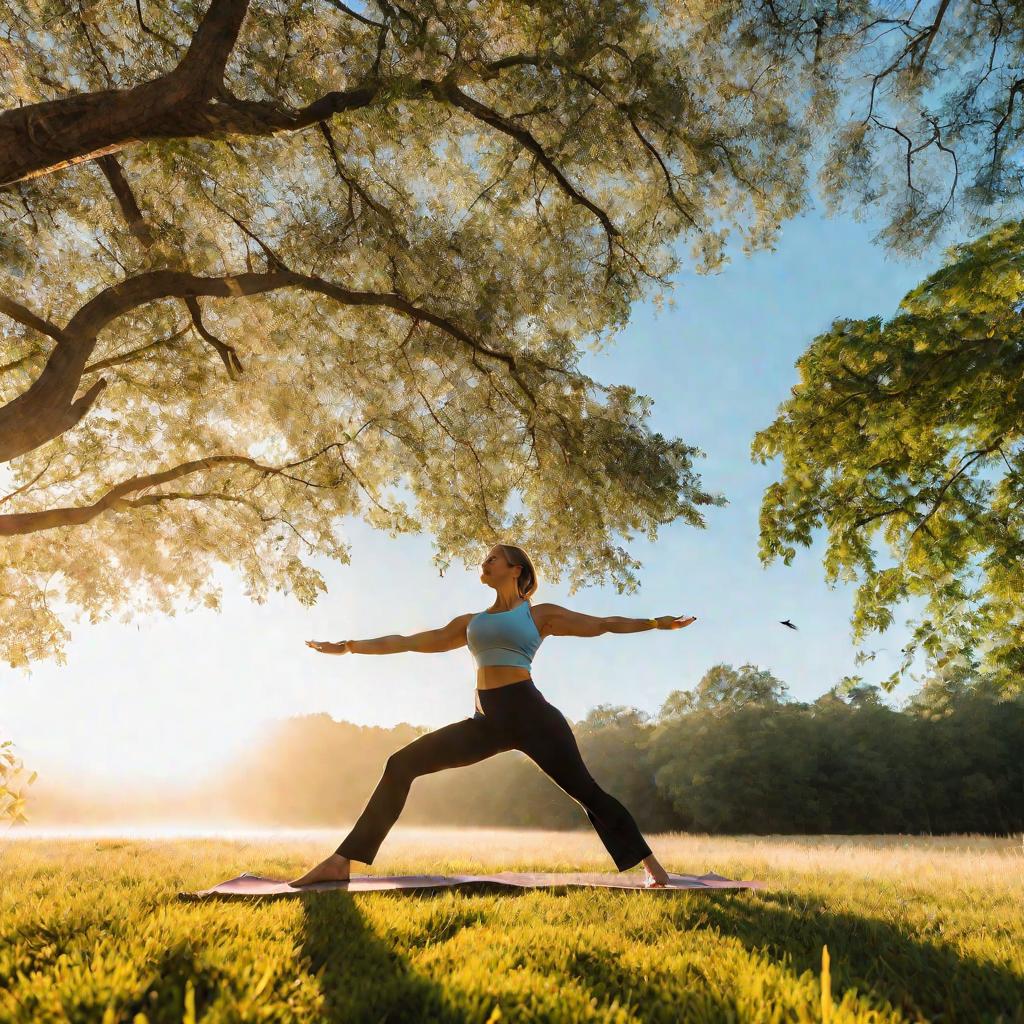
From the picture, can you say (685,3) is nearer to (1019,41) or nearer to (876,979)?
(1019,41)

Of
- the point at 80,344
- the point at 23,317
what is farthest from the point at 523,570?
the point at 23,317

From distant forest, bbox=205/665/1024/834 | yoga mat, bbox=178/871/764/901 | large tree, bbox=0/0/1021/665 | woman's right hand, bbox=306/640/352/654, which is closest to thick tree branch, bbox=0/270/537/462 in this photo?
large tree, bbox=0/0/1021/665

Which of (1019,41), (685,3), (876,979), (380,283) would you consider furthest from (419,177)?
(876,979)

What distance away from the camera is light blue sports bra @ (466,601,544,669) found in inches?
209

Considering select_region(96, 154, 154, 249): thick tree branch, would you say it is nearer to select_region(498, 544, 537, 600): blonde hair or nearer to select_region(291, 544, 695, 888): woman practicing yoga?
select_region(498, 544, 537, 600): blonde hair

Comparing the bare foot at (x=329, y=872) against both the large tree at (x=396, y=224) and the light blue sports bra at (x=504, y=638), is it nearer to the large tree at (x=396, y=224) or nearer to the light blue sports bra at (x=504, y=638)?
the light blue sports bra at (x=504, y=638)

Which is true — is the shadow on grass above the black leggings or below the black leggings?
below

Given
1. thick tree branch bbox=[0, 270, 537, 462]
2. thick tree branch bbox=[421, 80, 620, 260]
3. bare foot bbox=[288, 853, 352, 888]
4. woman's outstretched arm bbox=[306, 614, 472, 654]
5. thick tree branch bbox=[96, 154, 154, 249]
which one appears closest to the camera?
bare foot bbox=[288, 853, 352, 888]

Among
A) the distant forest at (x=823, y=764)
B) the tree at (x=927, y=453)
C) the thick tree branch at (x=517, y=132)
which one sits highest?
the thick tree branch at (x=517, y=132)

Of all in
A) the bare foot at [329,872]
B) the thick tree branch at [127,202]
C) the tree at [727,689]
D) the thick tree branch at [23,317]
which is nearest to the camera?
the bare foot at [329,872]

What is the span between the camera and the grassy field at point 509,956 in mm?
2285

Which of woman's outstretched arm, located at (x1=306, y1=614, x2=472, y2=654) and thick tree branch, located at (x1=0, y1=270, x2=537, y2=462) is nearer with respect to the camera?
woman's outstretched arm, located at (x1=306, y1=614, x2=472, y2=654)

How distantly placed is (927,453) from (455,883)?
1148 cm

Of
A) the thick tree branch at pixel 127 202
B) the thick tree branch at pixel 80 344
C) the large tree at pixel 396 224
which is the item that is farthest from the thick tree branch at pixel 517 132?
the thick tree branch at pixel 127 202
